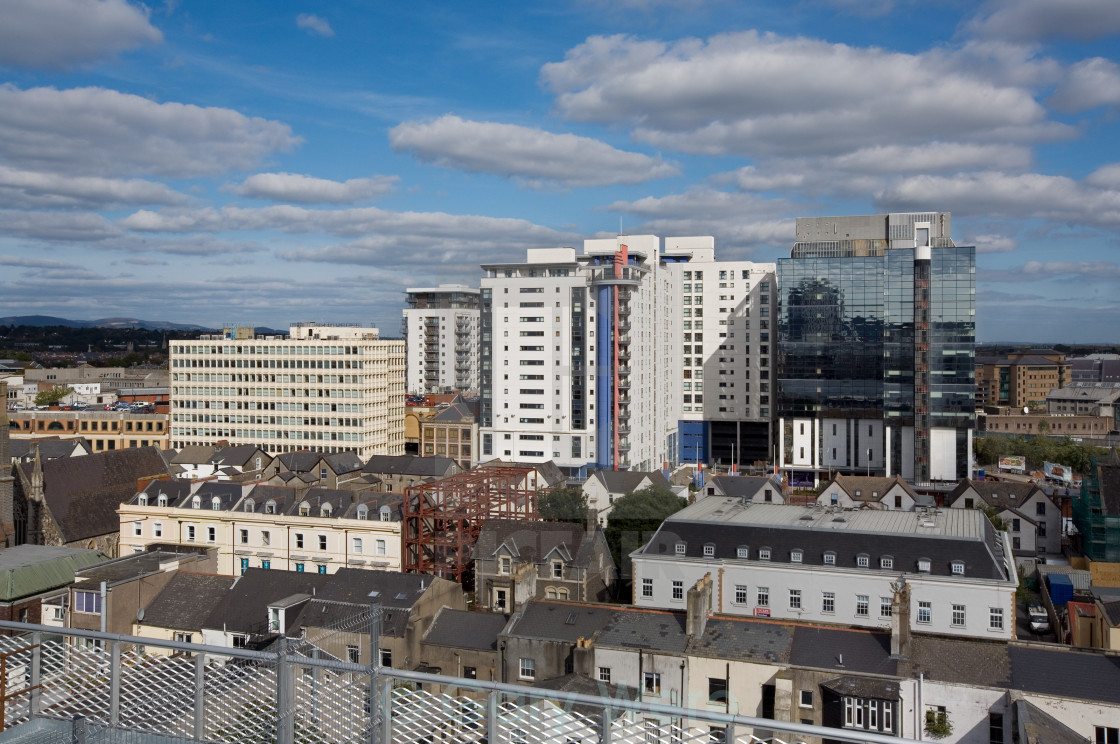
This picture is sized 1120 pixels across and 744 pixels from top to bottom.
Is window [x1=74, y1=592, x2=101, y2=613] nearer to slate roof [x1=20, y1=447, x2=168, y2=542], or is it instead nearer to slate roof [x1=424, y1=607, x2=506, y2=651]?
slate roof [x1=424, y1=607, x2=506, y2=651]

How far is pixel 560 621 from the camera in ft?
84.4

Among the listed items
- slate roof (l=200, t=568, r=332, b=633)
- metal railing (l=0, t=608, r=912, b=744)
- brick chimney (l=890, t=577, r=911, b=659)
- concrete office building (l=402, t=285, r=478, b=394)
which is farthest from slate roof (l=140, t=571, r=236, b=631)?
concrete office building (l=402, t=285, r=478, b=394)

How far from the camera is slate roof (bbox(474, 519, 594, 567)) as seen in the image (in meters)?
32.8

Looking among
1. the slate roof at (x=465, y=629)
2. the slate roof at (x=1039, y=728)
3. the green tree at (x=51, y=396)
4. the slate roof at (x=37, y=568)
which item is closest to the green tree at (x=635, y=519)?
the slate roof at (x=465, y=629)

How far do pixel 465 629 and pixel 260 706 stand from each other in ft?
64.0

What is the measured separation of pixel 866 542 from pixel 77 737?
1019 inches

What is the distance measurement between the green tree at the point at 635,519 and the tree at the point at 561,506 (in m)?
2.76

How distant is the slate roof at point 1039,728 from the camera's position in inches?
713

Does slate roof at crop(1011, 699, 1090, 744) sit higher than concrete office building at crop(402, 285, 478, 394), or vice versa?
concrete office building at crop(402, 285, 478, 394)

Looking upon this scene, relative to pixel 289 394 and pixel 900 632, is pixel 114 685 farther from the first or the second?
pixel 289 394

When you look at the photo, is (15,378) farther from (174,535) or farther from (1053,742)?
(1053,742)

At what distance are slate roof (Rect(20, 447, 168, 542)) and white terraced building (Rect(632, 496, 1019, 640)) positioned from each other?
27.6m

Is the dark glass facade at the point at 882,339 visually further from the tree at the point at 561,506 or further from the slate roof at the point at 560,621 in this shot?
the slate roof at the point at 560,621

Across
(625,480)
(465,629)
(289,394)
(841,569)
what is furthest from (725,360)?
(465,629)
